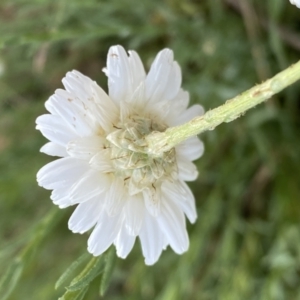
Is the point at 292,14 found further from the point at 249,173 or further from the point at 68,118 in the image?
the point at 68,118

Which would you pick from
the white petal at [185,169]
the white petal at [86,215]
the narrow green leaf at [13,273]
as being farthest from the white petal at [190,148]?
the narrow green leaf at [13,273]

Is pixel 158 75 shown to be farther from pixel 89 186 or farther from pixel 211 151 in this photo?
pixel 211 151

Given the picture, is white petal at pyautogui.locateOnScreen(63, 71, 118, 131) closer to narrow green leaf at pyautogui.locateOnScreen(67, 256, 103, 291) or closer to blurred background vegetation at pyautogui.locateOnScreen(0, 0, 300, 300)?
narrow green leaf at pyautogui.locateOnScreen(67, 256, 103, 291)

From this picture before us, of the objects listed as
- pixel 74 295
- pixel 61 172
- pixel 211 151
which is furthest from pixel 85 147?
pixel 211 151

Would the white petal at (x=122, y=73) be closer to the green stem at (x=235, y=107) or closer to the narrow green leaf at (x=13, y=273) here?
the green stem at (x=235, y=107)

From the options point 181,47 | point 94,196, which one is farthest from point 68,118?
point 181,47

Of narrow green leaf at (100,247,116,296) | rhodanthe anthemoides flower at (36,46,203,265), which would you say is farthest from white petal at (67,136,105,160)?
narrow green leaf at (100,247,116,296)
